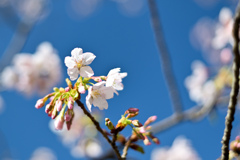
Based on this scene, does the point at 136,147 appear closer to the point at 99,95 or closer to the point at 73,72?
the point at 99,95

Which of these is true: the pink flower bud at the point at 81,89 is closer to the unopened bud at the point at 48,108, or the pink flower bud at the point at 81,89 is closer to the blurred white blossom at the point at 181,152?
the unopened bud at the point at 48,108

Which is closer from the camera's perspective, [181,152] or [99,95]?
[99,95]

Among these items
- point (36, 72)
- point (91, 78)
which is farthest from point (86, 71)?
point (36, 72)

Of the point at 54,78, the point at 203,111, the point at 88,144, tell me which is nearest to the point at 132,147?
the point at 203,111

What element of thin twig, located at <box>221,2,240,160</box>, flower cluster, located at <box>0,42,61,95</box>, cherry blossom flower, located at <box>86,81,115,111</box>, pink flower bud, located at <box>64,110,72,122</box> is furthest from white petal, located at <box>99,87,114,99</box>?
flower cluster, located at <box>0,42,61,95</box>

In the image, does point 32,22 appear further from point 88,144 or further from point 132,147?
point 132,147

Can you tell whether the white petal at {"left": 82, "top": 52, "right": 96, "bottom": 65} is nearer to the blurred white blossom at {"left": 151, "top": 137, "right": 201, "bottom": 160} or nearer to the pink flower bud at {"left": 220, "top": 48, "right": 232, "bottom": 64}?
the pink flower bud at {"left": 220, "top": 48, "right": 232, "bottom": 64}

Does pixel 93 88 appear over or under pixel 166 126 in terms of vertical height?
under
